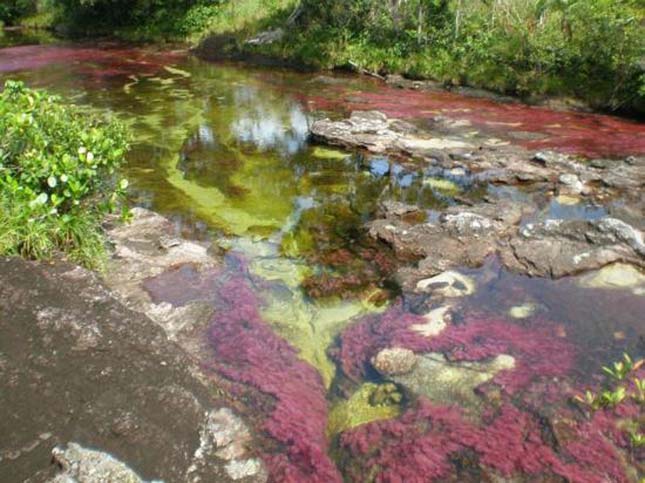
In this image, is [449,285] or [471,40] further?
[471,40]

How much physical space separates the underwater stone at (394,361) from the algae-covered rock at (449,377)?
1.5 inches

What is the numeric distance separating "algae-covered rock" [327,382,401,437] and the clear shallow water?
0.22 ft

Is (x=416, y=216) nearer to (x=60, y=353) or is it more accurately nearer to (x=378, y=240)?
(x=378, y=240)

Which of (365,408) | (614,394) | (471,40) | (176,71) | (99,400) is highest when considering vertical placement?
(471,40)

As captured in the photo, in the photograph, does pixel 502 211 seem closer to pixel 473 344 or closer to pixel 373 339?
pixel 473 344

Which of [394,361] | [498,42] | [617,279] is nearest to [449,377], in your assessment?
[394,361]

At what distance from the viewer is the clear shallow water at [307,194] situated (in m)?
5.13

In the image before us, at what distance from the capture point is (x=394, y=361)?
4.46 metres

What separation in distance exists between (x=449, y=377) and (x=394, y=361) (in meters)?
0.45

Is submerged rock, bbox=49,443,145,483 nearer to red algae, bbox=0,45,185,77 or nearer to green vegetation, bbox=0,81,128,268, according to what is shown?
green vegetation, bbox=0,81,128,268

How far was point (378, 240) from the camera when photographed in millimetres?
6621

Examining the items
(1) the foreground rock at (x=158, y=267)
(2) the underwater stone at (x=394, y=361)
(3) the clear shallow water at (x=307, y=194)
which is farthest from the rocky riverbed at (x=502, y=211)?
(1) the foreground rock at (x=158, y=267)

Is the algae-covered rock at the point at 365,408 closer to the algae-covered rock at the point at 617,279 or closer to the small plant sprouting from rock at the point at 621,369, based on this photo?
Answer: the small plant sprouting from rock at the point at 621,369

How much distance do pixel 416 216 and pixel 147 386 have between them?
4.74m
